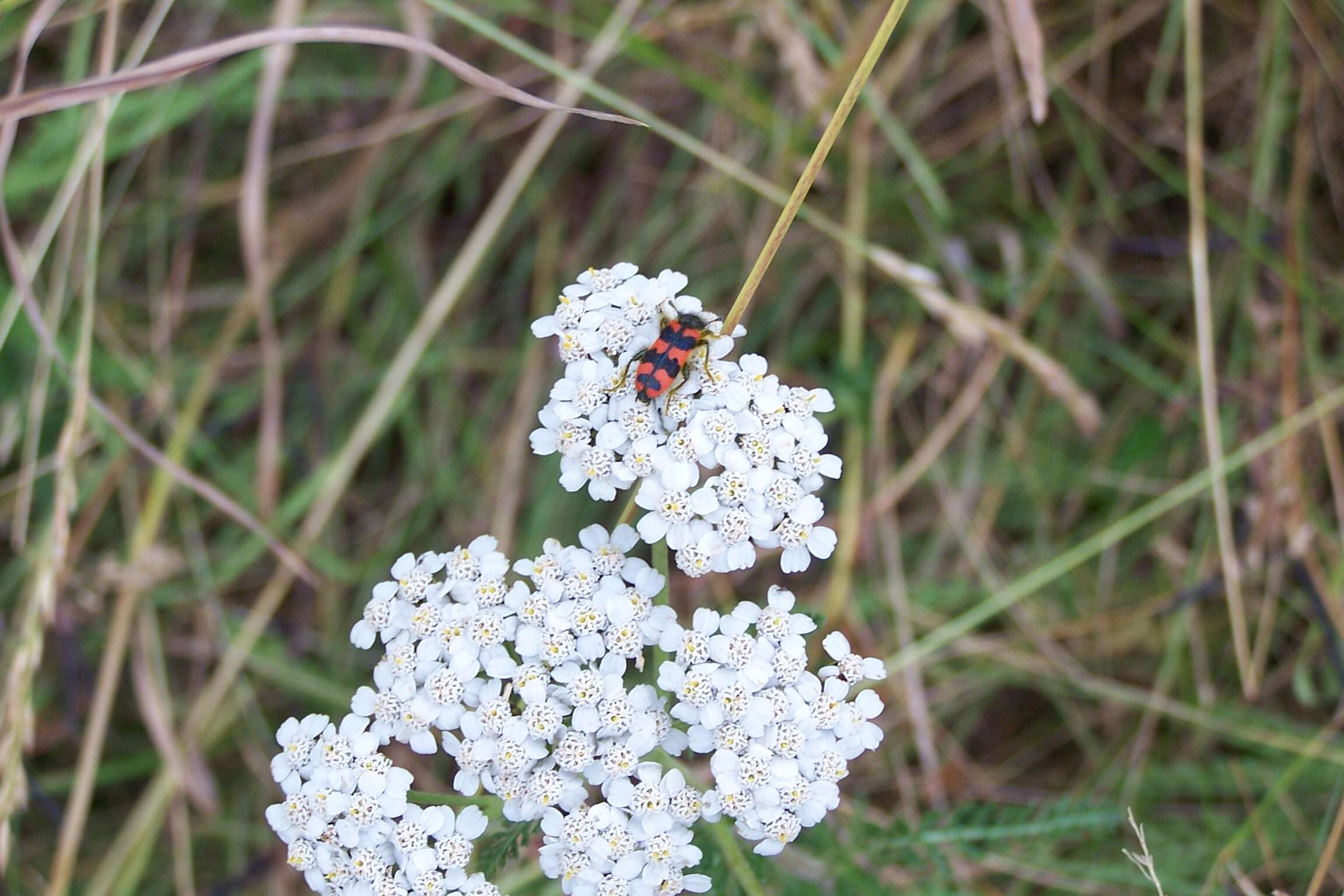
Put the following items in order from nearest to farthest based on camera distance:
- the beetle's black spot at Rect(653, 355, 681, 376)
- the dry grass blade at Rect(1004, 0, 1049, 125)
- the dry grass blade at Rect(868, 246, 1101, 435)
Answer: the beetle's black spot at Rect(653, 355, 681, 376), the dry grass blade at Rect(1004, 0, 1049, 125), the dry grass blade at Rect(868, 246, 1101, 435)

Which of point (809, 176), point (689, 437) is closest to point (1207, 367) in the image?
point (809, 176)

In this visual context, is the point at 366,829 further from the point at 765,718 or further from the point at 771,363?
the point at 771,363

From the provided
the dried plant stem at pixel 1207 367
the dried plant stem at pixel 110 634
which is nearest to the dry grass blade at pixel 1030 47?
the dried plant stem at pixel 1207 367

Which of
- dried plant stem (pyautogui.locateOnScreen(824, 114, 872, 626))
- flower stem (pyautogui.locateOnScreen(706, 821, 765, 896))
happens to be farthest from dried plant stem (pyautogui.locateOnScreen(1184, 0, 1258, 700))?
flower stem (pyautogui.locateOnScreen(706, 821, 765, 896))

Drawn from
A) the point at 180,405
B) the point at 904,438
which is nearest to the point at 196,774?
the point at 180,405

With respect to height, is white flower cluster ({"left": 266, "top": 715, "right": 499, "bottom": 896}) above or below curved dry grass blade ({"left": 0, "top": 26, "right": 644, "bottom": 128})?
below

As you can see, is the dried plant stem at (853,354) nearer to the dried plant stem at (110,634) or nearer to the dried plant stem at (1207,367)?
the dried plant stem at (1207,367)

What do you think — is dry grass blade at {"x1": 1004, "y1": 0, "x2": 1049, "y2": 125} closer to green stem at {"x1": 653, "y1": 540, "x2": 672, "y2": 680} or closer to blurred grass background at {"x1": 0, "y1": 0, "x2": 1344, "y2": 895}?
blurred grass background at {"x1": 0, "y1": 0, "x2": 1344, "y2": 895}
